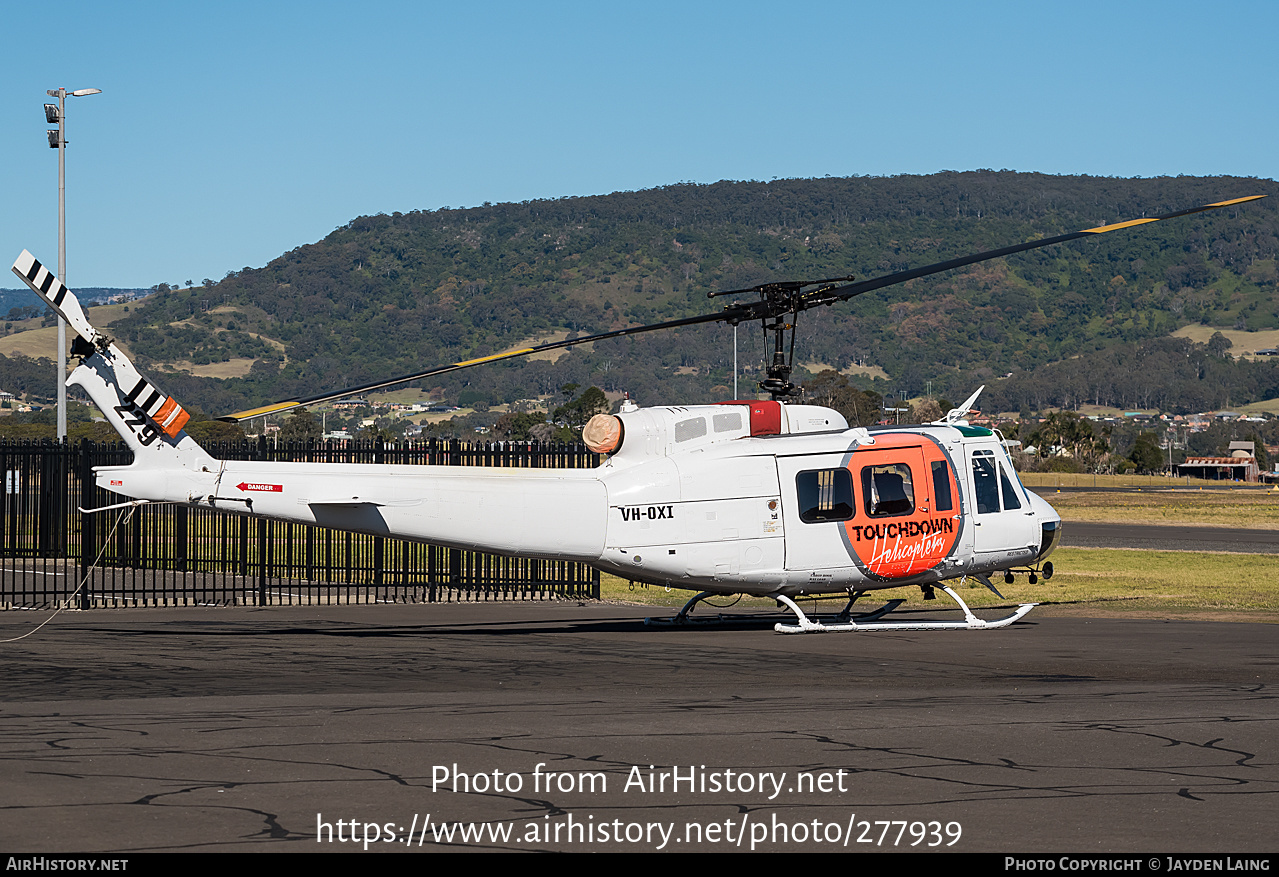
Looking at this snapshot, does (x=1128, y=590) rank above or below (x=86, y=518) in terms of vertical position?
below

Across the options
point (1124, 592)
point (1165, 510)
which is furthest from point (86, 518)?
point (1165, 510)

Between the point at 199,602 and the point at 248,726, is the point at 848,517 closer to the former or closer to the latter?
the point at 248,726

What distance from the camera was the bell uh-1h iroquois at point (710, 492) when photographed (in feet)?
47.3

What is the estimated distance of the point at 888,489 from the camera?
1652 centimetres

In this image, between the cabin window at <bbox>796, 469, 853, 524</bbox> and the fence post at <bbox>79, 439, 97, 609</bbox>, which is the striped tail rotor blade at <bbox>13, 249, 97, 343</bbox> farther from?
the cabin window at <bbox>796, 469, 853, 524</bbox>

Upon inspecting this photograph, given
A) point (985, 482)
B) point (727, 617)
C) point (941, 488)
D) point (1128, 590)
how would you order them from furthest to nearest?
point (1128, 590), point (727, 617), point (985, 482), point (941, 488)

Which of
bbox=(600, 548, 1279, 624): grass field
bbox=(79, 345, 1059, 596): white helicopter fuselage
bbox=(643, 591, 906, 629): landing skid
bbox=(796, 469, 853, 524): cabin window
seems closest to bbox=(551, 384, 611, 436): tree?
bbox=(600, 548, 1279, 624): grass field

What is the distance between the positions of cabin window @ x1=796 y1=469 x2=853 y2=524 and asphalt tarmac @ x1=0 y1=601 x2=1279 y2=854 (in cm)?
184

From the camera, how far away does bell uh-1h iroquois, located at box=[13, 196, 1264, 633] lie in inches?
568

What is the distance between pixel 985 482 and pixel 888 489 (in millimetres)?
1681

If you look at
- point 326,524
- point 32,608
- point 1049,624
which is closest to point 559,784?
point 326,524

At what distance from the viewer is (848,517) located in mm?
16281

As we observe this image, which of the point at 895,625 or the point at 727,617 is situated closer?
the point at 895,625

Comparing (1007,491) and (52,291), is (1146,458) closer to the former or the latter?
(1007,491)
